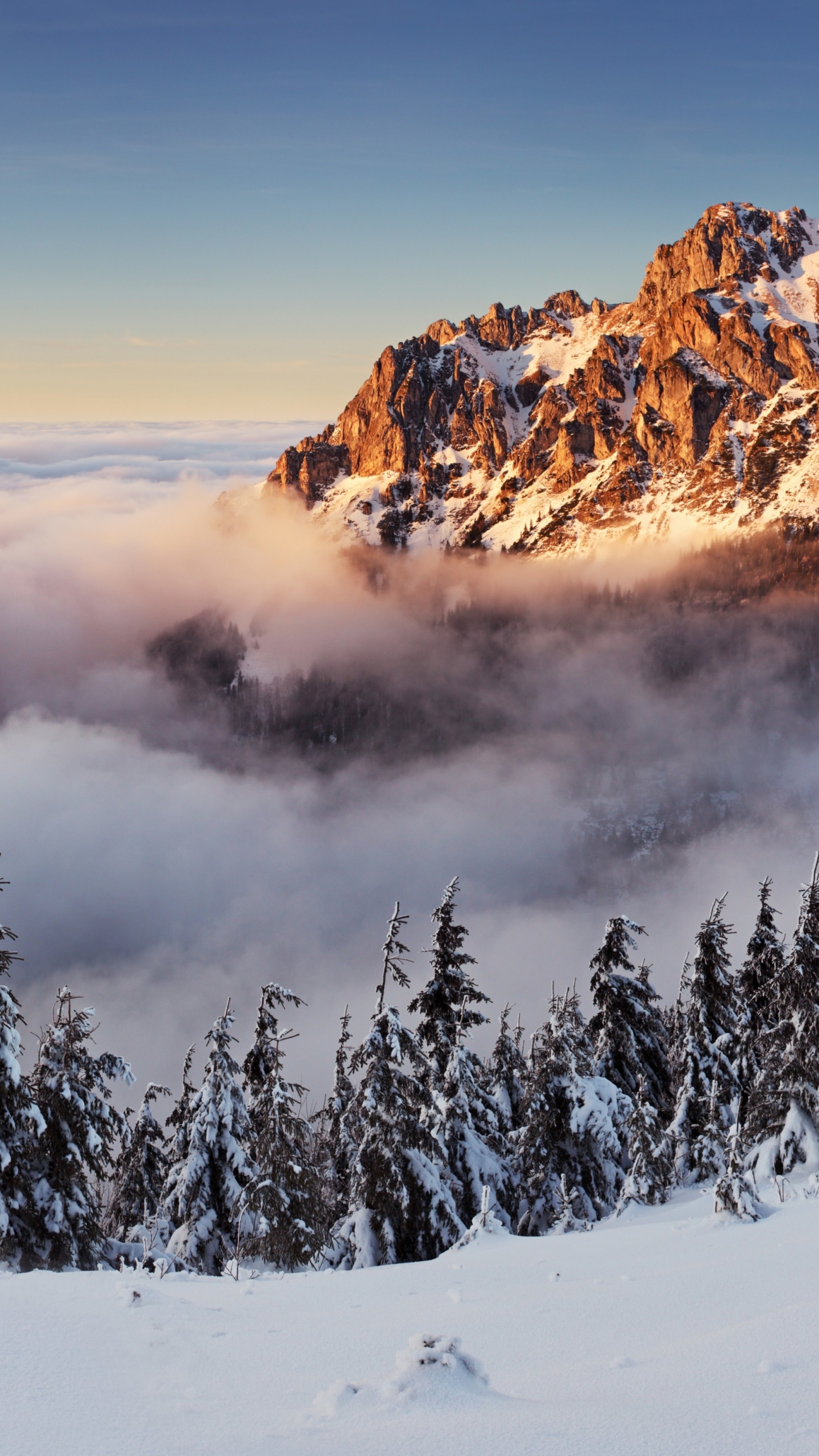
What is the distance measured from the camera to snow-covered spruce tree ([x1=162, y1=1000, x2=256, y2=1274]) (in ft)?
80.7

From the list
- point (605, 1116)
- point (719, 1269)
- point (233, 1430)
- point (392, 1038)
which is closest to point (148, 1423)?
point (233, 1430)

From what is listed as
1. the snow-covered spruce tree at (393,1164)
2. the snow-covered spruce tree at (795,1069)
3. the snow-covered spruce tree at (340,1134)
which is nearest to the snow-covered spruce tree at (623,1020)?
the snow-covered spruce tree at (795,1069)

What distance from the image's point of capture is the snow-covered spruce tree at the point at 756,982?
29969 mm

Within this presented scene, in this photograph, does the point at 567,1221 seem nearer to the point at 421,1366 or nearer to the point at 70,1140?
the point at 70,1140

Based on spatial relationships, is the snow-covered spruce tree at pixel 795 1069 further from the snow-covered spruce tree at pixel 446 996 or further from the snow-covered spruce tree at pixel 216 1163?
the snow-covered spruce tree at pixel 216 1163

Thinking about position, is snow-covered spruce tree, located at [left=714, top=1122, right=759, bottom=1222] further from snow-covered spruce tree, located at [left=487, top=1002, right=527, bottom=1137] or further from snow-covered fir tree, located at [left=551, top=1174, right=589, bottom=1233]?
snow-covered spruce tree, located at [left=487, top=1002, right=527, bottom=1137]

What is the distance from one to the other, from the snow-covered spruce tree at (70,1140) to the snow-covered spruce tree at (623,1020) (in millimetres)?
15450

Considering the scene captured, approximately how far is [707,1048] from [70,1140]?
1863 centimetres

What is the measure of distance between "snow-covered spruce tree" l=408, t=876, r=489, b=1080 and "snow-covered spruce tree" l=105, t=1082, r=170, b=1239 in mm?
11338

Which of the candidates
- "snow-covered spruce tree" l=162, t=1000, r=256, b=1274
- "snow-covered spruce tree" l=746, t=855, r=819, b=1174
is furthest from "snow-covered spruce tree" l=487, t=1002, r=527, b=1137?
"snow-covered spruce tree" l=746, t=855, r=819, b=1174

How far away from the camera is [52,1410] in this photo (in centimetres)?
570

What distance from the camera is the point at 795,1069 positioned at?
21.9 meters

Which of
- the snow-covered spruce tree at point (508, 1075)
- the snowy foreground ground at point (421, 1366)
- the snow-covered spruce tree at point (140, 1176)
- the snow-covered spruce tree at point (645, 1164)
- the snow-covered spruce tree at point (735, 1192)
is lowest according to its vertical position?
the snow-covered spruce tree at point (140, 1176)

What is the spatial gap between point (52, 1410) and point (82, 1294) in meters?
2.99
